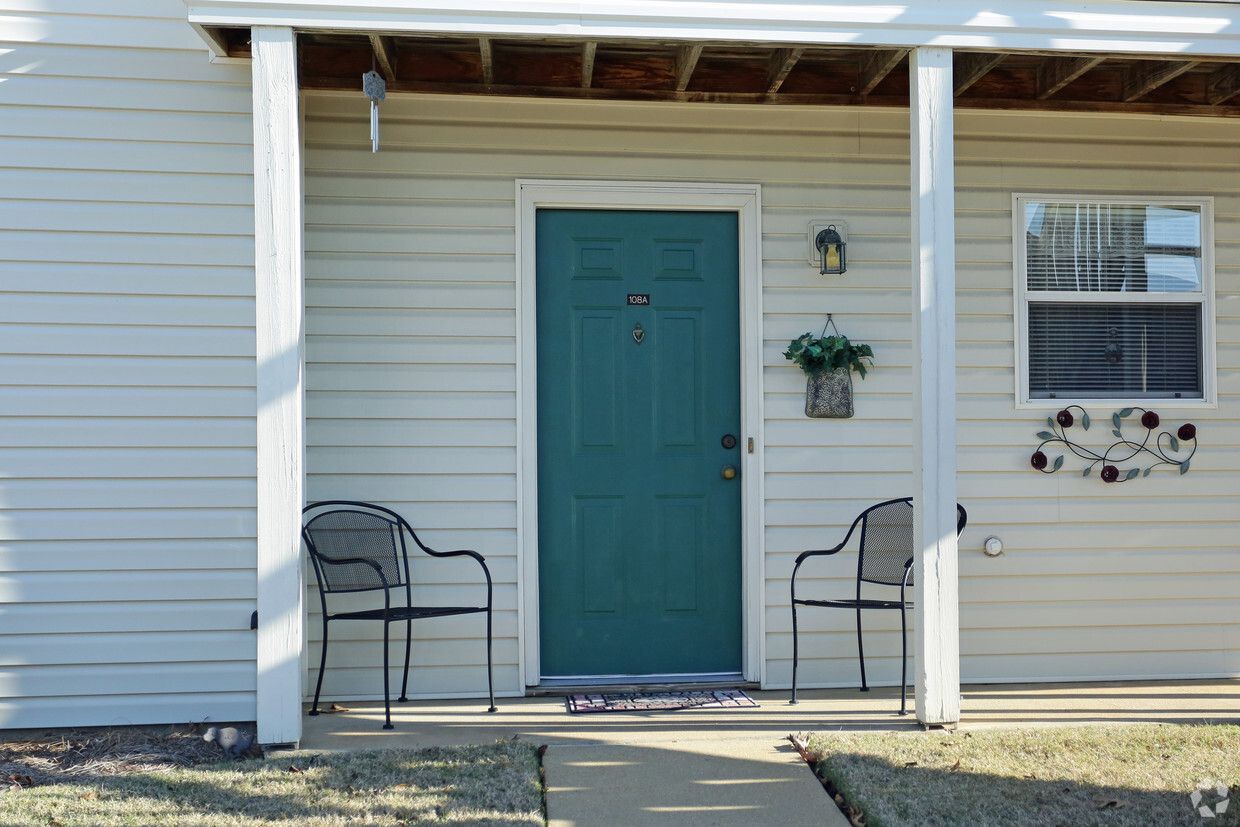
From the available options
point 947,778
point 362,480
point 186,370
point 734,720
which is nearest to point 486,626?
point 362,480

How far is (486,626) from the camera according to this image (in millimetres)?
4273

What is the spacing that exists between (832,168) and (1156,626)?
256cm

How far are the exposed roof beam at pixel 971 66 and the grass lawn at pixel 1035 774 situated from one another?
2508mm

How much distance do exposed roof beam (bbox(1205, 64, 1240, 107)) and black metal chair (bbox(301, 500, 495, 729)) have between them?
3.84m

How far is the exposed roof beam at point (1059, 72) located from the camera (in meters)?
3.95

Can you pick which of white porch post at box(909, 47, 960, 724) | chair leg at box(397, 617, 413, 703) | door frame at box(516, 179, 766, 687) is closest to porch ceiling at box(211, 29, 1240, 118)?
white porch post at box(909, 47, 960, 724)

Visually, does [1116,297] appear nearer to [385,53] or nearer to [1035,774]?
[1035,774]

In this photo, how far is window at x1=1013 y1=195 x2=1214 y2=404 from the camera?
457 centimetres

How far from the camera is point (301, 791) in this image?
3.10 m

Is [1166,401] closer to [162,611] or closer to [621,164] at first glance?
[621,164]

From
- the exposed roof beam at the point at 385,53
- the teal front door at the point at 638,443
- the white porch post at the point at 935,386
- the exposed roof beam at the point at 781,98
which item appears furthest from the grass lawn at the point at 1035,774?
the exposed roof beam at the point at 385,53

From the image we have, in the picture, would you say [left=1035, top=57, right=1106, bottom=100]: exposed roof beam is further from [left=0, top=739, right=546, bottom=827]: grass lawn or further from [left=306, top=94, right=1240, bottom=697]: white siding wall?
[left=0, top=739, right=546, bottom=827]: grass lawn

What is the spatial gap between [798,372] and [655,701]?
155 centimetres

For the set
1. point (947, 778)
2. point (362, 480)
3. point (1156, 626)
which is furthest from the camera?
point (1156, 626)
